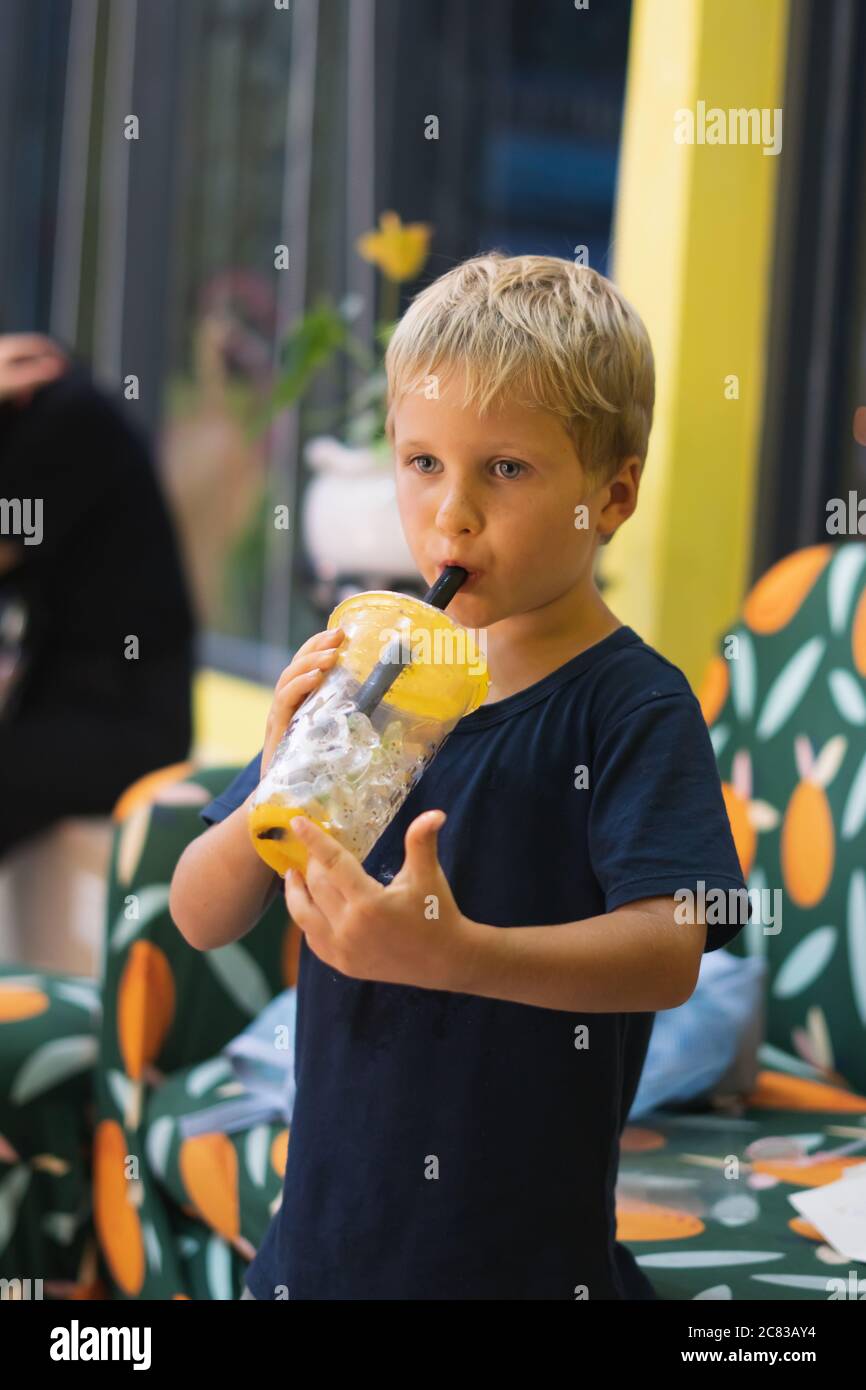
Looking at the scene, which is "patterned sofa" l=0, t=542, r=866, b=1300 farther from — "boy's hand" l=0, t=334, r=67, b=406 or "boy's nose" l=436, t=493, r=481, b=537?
"boy's hand" l=0, t=334, r=67, b=406

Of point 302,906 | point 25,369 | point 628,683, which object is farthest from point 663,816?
point 25,369

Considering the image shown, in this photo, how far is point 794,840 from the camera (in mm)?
1651

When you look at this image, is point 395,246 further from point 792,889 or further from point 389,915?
point 389,915

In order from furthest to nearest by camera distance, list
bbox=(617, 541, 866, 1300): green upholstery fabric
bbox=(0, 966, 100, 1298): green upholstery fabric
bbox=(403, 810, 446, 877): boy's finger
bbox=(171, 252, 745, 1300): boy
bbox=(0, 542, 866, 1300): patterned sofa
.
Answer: bbox=(0, 966, 100, 1298): green upholstery fabric, bbox=(0, 542, 866, 1300): patterned sofa, bbox=(617, 541, 866, 1300): green upholstery fabric, bbox=(171, 252, 745, 1300): boy, bbox=(403, 810, 446, 877): boy's finger

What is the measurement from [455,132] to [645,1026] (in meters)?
2.39

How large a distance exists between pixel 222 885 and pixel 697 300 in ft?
4.76

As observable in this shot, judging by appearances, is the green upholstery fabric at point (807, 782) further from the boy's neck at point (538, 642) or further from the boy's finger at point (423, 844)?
the boy's finger at point (423, 844)

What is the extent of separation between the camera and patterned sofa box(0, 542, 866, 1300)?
57.7 inches

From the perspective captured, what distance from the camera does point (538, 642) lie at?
2.92 feet

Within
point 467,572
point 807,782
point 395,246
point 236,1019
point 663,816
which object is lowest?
point 236,1019

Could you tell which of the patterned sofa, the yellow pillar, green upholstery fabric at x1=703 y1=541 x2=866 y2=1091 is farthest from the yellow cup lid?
the yellow pillar

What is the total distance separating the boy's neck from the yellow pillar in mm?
1222

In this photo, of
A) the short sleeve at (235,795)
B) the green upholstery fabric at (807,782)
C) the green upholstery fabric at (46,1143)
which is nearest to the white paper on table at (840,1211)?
the green upholstery fabric at (807,782)
